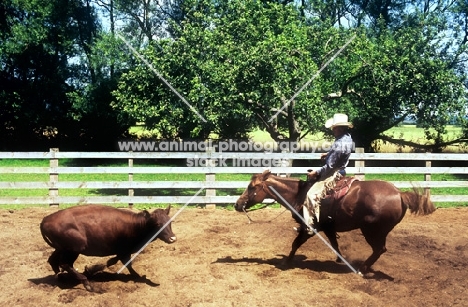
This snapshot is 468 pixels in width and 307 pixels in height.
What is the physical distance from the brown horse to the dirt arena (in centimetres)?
48

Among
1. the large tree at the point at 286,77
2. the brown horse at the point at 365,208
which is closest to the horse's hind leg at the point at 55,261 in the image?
the brown horse at the point at 365,208

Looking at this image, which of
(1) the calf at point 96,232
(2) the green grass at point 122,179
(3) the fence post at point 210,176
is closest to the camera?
(1) the calf at point 96,232

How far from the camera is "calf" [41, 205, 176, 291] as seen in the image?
5.72 m

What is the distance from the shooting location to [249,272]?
652 centimetres

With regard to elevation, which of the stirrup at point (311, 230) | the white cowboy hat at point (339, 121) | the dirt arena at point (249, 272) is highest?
the white cowboy hat at point (339, 121)

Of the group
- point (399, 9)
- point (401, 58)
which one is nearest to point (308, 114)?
point (401, 58)

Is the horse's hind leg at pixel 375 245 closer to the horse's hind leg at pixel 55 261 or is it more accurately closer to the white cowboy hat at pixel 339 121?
the white cowboy hat at pixel 339 121

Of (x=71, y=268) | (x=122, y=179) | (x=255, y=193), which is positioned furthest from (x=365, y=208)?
(x=122, y=179)

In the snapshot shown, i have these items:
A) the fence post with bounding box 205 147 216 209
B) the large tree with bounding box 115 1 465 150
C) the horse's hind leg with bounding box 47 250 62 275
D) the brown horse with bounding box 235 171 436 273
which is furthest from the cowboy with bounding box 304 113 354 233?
the large tree with bounding box 115 1 465 150

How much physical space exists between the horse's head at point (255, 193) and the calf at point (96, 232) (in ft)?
4.83

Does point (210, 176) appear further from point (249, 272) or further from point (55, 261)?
point (55, 261)

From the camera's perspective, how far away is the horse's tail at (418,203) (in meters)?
6.61

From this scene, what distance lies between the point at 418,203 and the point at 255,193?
235cm

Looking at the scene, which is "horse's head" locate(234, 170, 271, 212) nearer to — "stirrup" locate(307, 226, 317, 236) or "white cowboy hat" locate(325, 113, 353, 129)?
"stirrup" locate(307, 226, 317, 236)
